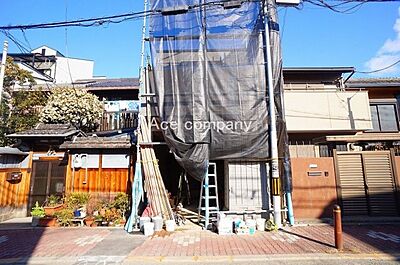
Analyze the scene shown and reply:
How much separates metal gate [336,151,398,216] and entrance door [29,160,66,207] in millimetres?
11102

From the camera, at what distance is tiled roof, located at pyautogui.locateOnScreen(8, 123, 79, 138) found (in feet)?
33.6

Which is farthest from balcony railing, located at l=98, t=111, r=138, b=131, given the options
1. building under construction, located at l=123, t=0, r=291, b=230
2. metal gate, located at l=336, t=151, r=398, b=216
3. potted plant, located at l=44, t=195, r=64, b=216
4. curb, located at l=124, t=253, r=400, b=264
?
metal gate, located at l=336, t=151, r=398, b=216

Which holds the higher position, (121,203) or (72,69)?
(72,69)

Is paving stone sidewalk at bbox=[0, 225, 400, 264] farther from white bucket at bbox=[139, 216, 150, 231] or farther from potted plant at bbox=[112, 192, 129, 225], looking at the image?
potted plant at bbox=[112, 192, 129, 225]

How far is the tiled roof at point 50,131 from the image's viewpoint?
1023cm

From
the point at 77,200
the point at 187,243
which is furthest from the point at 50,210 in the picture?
the point at 187,243

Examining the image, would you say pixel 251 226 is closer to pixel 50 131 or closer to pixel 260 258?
pixel 260 258

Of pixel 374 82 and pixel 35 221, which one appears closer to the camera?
pixel 35 221

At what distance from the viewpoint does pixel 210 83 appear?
858 cm

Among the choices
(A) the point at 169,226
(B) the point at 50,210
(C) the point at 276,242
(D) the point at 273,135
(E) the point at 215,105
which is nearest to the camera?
(C) the point at 276,242

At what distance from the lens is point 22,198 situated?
10.4 meters

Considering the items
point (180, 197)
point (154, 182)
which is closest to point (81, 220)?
point (154, 182)

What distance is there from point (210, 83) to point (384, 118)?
35.0 ft

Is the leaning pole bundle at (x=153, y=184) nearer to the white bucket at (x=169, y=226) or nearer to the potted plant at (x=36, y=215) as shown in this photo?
the white bucket at (x=169, y=226)
